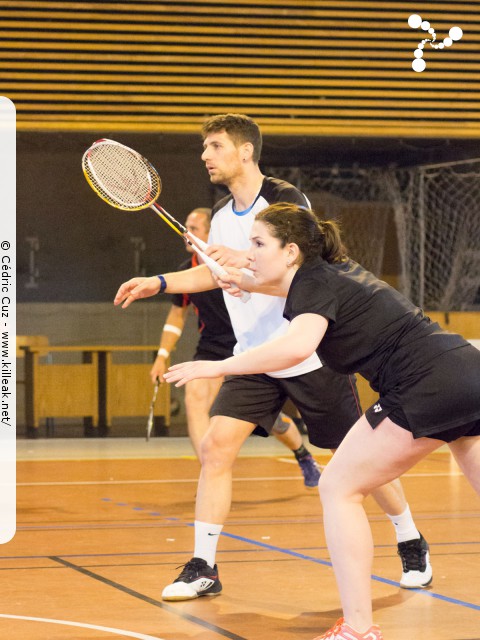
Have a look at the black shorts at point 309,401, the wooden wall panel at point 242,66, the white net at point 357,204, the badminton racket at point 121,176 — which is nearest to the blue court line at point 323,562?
the black shorts at point 309,401

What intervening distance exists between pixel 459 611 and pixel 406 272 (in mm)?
9214

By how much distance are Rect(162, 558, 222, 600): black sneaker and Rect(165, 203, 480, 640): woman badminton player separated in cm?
102

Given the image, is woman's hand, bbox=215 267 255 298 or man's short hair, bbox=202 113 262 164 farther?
man's short hair, bbox=202 113 262 164

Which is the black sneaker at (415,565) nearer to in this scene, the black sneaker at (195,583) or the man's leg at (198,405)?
the black sneaker at (195,583)

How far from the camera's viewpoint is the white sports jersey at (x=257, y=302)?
5125mm

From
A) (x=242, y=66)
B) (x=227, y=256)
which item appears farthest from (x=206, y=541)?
(x=242, y=66)

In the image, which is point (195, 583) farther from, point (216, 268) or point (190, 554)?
point (216, 268)

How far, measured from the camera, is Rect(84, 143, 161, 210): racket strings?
529 centimetres

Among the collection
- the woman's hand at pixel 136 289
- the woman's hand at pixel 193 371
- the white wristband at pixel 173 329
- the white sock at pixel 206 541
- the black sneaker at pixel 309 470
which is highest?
the woman's hand at pixel 136 289

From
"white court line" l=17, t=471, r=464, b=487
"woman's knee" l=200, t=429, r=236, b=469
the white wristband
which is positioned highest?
the white wristband

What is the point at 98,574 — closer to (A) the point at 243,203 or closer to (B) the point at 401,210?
(A) the point at 243,203

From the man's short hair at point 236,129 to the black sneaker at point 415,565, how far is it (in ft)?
5.92

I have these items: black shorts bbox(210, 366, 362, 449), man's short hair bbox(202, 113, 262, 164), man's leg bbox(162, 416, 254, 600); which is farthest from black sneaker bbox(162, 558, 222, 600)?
man's short hair bbox(202, 113, 262, 164)

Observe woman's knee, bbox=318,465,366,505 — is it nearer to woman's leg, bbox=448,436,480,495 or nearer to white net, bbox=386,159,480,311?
woman's leg, bbox=448,436,480,495
